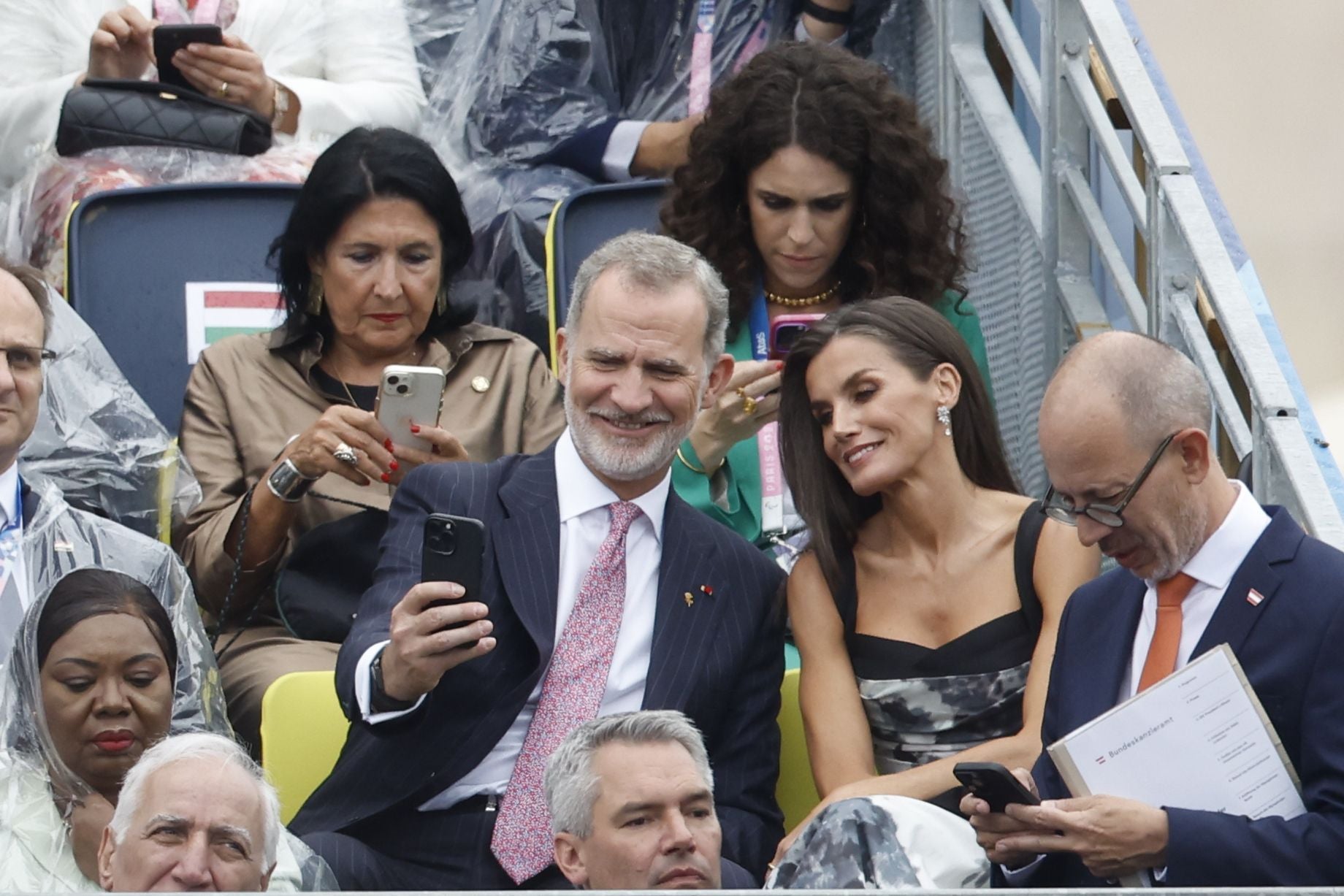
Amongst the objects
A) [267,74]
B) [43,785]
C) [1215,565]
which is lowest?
[43,785]

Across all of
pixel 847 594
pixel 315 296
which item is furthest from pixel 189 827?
pixel 315 296

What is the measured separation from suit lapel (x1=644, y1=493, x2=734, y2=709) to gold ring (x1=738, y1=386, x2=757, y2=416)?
33 cm

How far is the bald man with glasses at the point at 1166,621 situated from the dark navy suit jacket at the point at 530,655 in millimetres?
556

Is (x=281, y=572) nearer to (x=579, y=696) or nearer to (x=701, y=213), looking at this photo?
(x=579, y=696)

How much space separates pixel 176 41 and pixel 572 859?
2.44 m

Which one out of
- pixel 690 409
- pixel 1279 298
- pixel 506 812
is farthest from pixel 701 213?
pixel 1279 298

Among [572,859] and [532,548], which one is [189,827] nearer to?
[572,859]

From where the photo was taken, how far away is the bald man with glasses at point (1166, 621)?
2934 mm

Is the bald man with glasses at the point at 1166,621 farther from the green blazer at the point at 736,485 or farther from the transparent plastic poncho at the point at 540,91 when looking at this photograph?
the transparent plastic poncho at the point at 540,91

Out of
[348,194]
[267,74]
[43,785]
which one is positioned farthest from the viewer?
[267,74]

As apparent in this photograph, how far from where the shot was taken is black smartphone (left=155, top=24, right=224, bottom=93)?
5.00 metres

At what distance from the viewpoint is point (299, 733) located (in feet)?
12.3

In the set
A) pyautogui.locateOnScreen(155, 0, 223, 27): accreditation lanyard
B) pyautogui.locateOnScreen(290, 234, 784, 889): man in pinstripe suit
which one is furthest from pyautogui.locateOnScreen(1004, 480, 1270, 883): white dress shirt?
pyautogui.locateOnScreen(155, 0, 223, 27): accreditation lanyard

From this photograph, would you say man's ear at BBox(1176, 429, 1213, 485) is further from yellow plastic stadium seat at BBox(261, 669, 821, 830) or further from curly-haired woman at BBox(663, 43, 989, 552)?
curly-haired woman at BBox(663, 43, 989, 552)
